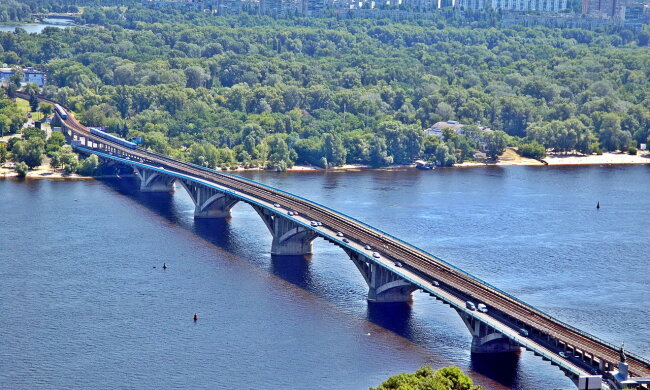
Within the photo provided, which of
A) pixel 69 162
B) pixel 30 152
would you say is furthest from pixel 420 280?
pixel 30 152

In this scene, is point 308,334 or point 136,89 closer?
point 308,334

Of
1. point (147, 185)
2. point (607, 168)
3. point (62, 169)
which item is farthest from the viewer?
point (607, 168)

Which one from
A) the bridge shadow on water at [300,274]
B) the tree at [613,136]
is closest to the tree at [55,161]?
the bridge shadow on water at [300,274]

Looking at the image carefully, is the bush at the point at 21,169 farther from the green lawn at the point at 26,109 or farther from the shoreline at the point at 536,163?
the green lawn at the point at 26,109

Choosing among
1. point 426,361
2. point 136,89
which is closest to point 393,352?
point 426,361

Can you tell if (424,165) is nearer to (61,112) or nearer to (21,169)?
(21,169)

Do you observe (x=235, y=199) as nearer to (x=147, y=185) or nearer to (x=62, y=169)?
(x=147, y=185)
